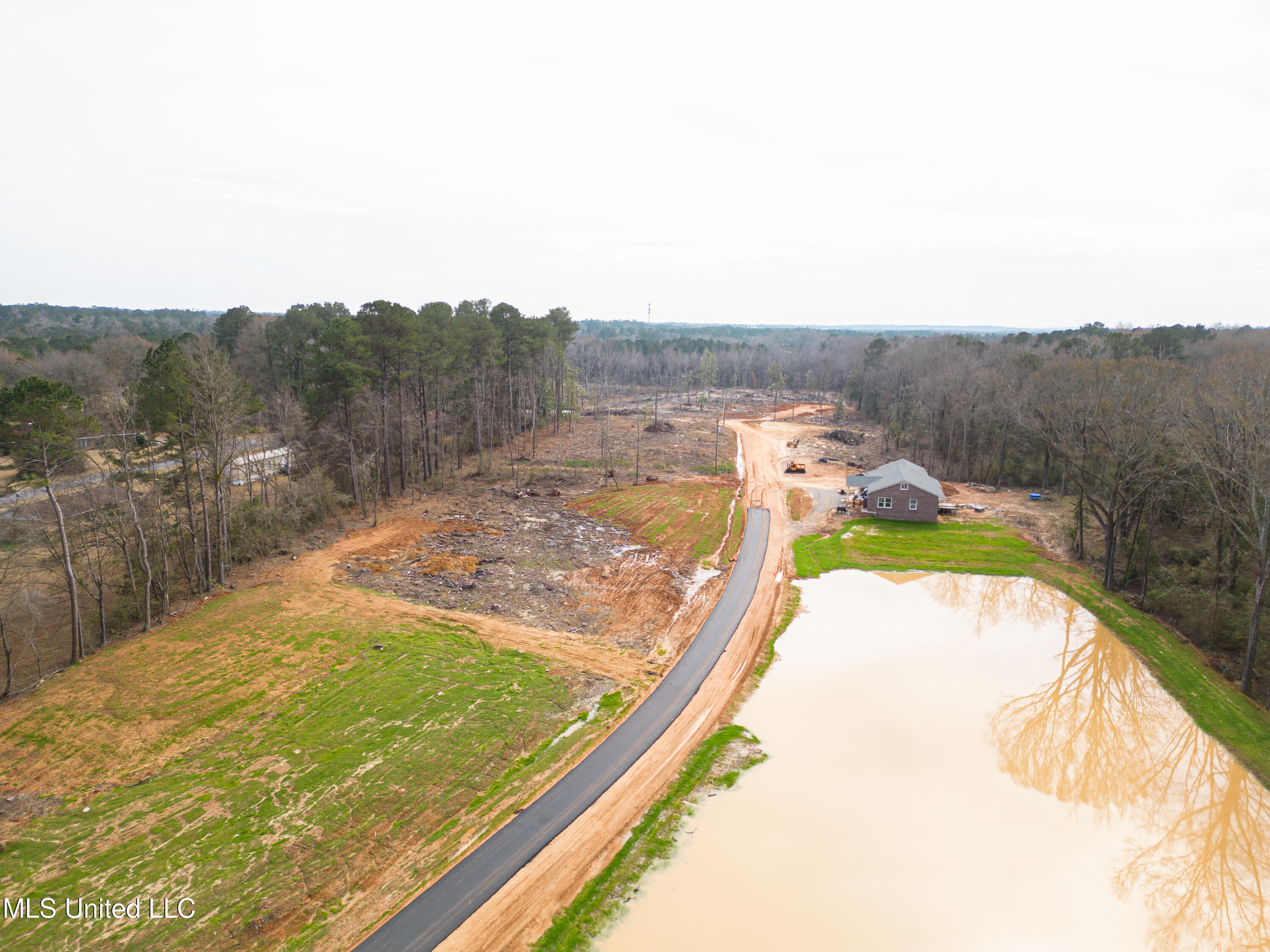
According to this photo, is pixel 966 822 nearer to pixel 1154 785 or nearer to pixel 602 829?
pixel 1154 785

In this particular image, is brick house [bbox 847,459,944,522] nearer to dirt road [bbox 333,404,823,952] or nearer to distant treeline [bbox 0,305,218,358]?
dirt road [bbox 333,404,823,952]

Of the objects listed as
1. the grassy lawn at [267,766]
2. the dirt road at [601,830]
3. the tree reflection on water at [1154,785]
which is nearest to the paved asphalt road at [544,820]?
the dirt road at [601,830]

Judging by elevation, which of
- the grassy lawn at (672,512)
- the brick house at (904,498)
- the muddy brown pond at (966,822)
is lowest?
the muddy brown pond at (966,822)

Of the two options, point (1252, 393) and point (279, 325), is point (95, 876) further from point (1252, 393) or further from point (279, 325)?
point (279, 325)

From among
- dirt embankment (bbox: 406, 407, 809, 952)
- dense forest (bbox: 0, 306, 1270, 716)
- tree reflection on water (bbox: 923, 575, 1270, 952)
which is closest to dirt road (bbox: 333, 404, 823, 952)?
dirt embankment (bbox: 406, 407, 809, 952)

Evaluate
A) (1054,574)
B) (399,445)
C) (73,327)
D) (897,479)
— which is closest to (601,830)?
(1054,574)

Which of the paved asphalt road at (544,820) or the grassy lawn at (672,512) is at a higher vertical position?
the grassy lawn at (672,512)

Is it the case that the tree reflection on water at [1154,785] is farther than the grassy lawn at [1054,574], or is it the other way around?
the grassy lawn at [1054,574]

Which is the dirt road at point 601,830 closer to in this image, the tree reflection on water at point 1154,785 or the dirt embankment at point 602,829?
the dirt embankment at point 602,829
